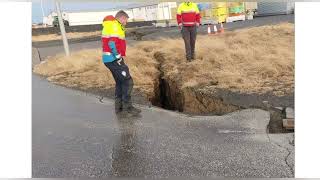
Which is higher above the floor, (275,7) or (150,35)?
(275,7)

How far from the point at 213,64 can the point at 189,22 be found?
0.83 m

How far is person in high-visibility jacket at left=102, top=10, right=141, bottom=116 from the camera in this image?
581 centimetres

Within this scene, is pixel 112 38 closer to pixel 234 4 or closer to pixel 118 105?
pixel 118 105

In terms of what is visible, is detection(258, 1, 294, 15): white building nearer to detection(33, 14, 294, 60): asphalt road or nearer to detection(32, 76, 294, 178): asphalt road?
detection(33, 14, 294, 60): asphalt road

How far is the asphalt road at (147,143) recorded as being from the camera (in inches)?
189

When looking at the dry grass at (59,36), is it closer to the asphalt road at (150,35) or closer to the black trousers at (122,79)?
the asphalt road at (150,35)

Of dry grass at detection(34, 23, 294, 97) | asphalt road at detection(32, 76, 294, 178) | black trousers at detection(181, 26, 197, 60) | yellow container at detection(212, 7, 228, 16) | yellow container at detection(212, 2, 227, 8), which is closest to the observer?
asphalt road at detection(32, 76, 294, 178)

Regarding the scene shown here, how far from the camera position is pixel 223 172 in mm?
4758

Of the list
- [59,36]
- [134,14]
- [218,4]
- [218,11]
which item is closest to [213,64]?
[218,11]

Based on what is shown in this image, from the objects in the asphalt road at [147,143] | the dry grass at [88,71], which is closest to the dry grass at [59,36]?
the dry grass at [88,71]

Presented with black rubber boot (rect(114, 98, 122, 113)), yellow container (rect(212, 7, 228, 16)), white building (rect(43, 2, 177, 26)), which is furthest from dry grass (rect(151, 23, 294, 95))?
black rubber boot (rect(114, 98, 122, 113))

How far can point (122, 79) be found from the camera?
238 inches

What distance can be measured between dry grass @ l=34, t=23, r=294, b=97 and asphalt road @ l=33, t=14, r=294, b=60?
0.34 ft
